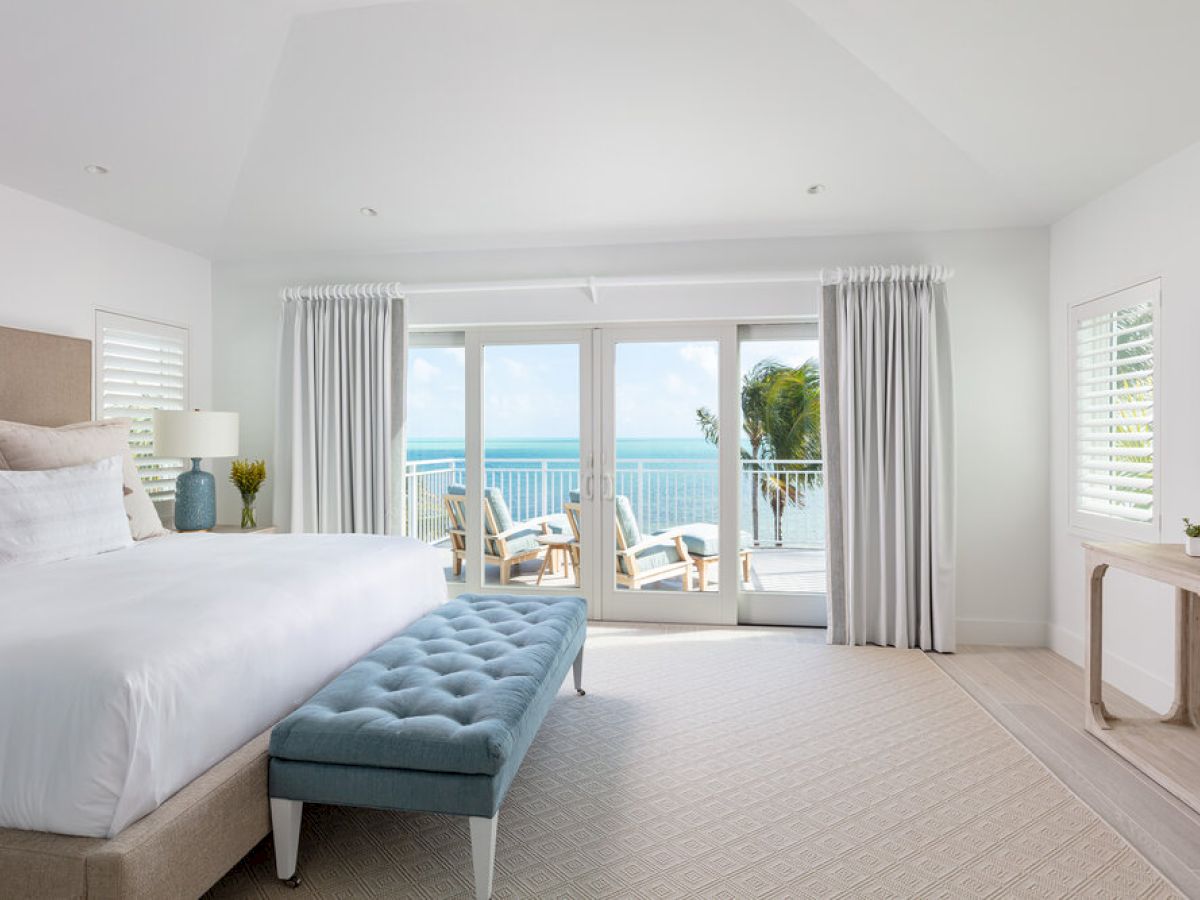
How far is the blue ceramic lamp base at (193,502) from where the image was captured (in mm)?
4164

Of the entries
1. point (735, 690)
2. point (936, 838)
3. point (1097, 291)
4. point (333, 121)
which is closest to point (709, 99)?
point (333, 121)

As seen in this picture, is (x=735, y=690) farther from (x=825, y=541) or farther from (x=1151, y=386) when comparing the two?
(x=1151, y=386)

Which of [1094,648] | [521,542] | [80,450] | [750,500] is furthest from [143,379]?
[1094,648]

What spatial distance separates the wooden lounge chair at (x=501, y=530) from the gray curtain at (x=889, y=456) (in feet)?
6.34

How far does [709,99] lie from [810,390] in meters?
1.99

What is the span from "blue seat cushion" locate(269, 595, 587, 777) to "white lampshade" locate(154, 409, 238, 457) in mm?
2142

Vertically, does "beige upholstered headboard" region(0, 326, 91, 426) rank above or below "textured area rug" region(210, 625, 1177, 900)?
above

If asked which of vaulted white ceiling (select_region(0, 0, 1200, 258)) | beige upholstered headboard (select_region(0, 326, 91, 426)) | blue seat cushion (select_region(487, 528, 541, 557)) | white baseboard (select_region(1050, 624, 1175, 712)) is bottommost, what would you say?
white baseboard (select_region(1050, 624, 1175, 712))

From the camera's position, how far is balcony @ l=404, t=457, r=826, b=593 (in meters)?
4.65

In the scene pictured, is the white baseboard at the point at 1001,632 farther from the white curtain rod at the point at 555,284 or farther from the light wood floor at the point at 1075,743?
the white curtain rod at the point at 555,284

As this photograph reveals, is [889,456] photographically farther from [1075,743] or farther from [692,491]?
[1075,743]

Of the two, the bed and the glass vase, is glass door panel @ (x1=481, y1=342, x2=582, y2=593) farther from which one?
the bed

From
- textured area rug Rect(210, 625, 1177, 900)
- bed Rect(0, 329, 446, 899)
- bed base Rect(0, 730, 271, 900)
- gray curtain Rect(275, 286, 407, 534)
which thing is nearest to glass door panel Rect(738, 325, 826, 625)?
textured area rug Rect(210, 625, 1177, 900)

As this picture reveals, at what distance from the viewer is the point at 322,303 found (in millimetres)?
4789
